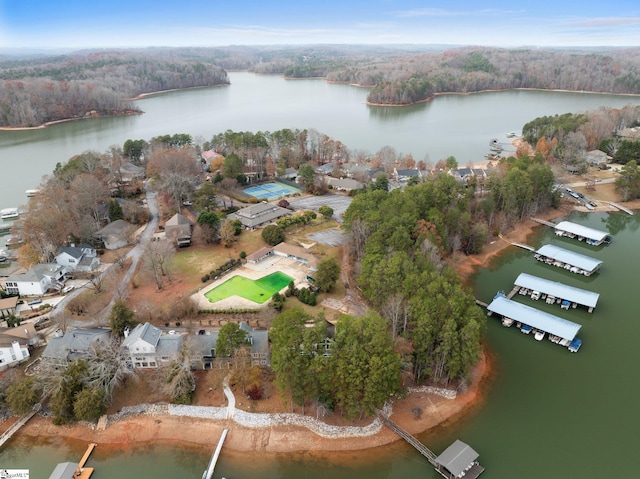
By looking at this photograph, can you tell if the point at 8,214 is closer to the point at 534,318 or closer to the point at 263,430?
the point at 263,430

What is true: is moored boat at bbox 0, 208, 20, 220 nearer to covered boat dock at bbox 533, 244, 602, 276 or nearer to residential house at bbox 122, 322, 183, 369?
residential house at bbox 122, 322, 183, 369

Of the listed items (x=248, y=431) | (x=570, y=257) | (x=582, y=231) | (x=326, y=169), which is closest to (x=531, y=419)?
(x=248, y=431)

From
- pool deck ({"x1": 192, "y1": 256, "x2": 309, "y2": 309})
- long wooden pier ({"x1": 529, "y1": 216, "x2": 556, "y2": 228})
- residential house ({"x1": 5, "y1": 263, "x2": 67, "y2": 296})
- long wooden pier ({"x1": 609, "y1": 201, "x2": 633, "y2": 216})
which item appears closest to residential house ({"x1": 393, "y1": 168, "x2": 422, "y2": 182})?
long wooden pier ({"x1": 529, "y1": 216, "x2": 556, "y2": 228})

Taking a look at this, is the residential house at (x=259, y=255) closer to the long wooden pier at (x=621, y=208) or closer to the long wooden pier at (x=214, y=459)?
the long wooden pier at (x=214, y=459)

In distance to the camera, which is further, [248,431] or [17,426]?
[17,426]

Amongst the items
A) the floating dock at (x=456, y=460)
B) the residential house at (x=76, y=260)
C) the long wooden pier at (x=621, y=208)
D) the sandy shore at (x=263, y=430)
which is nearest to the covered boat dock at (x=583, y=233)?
the long wooden pier at (x=621, y=208)

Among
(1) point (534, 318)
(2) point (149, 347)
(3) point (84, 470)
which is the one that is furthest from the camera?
(1) point (534, 318)
